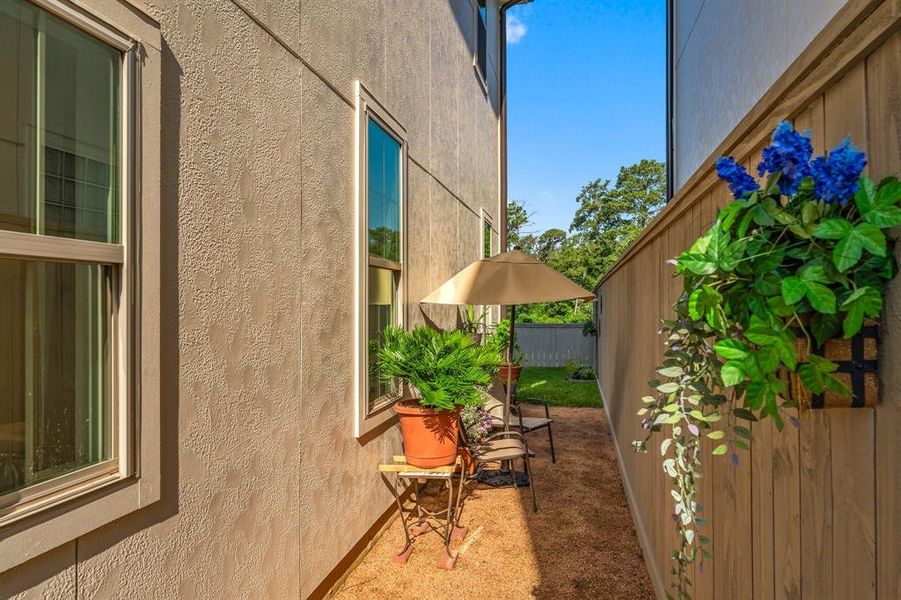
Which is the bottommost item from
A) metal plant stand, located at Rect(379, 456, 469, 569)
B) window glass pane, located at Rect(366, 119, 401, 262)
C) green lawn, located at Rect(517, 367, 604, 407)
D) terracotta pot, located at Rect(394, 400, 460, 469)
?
green lawn, located at Rect(517, 367, 604, 407)

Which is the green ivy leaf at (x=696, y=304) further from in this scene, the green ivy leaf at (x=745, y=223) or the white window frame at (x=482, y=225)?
the white window frame at (x=482, y=225)

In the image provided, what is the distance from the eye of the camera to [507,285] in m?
4.55

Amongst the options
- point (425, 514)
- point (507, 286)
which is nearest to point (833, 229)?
point (425, 514)

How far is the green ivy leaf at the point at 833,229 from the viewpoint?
2.63 ft

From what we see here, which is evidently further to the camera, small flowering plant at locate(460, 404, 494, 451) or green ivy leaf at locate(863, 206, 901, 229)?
small flowering plant at locate(460, 404, 494, 451)

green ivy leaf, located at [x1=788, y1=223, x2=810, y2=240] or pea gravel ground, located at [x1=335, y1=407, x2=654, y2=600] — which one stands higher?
green ivy leaf, located at [x1=788, y1=223, x2=810, y2=240]

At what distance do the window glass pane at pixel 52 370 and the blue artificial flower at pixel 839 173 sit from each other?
5.85ft

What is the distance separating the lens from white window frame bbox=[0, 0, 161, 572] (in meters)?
1.45

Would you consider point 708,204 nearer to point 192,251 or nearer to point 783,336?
point 783,336

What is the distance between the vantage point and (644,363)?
3332 mm

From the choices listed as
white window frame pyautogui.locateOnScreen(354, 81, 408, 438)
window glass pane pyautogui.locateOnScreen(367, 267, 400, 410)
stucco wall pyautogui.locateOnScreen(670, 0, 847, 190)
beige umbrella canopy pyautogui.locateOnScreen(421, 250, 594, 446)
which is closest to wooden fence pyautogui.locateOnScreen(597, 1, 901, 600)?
stucco wall pyautogui.locateOnScreen(670, 0, 847, 190)

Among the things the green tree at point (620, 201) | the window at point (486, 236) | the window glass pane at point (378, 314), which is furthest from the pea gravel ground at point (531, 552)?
the green tree at point (620, 201)

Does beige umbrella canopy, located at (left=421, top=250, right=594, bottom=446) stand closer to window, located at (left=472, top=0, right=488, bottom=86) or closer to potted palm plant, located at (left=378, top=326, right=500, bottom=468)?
potted palm plant, located at (left=378, top=326, right=500, bottom=468)

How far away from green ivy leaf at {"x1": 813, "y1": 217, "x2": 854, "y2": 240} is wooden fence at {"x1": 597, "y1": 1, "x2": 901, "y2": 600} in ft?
0.39
